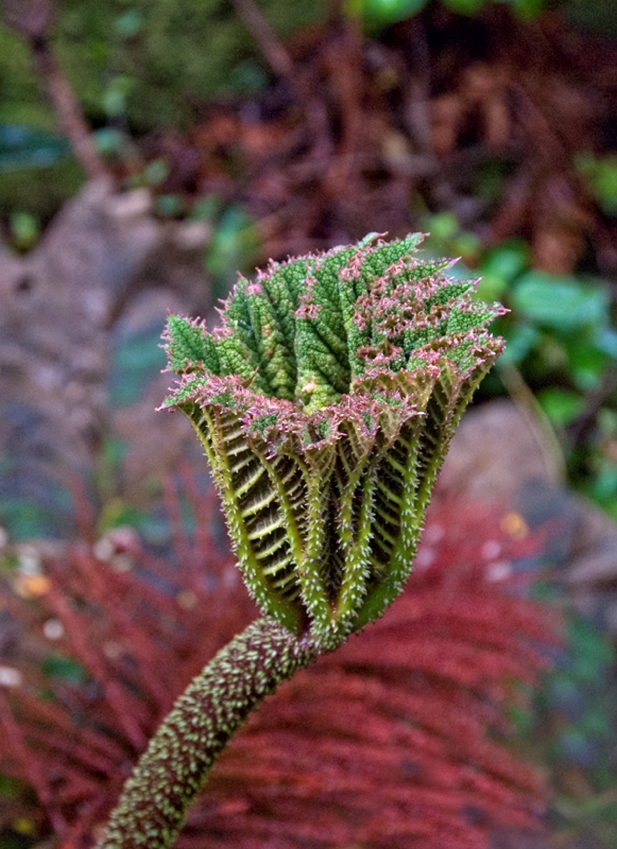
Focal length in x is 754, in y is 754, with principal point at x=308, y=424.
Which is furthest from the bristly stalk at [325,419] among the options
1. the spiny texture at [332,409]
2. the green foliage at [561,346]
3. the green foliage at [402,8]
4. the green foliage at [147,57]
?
the green foliage at [402,8]

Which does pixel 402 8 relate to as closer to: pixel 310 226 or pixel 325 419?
pixel 310 226

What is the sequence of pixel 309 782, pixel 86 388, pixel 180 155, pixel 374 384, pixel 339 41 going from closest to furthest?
1. pixel 374 384
2. pixel 309 782
3. pixel 86 388
4. pixel 180 155
5. pixel 339 41

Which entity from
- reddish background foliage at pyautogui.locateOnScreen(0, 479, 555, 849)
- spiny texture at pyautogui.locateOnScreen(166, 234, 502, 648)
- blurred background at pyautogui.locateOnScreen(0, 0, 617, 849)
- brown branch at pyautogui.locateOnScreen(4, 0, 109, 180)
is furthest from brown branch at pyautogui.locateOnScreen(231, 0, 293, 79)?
spiny texture at pyautogui.locateOnScreen(166, 234, 502, 648)

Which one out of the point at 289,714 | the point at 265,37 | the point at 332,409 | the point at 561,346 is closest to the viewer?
the point at 332,409

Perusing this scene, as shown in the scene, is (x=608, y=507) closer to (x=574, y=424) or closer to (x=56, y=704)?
(x=574, y=424)

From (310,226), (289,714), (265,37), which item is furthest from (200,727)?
(265,37)

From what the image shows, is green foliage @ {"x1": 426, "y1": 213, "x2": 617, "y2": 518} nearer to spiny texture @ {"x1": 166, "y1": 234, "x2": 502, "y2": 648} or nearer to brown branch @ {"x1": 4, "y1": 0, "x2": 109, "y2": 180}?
brown branch @ {"x1": 4, "y1": 0, "x2": 109, "y2": 180}

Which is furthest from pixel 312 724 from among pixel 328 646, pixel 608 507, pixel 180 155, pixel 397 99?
pixel 397 99
